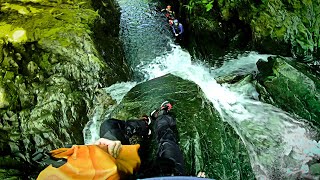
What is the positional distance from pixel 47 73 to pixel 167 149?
3.55 m

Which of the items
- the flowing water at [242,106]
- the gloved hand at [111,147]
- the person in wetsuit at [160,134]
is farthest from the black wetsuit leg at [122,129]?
the flowing water at [242,106]

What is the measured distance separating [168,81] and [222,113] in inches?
56.5

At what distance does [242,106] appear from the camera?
255 inches

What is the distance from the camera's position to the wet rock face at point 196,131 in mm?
4926

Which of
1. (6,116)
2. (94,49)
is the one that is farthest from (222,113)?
(6,116)

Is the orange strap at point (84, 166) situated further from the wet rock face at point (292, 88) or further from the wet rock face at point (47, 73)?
the wet rock face at point (292, 88)

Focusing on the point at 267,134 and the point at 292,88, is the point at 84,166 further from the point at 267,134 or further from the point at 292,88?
the point at 292,88

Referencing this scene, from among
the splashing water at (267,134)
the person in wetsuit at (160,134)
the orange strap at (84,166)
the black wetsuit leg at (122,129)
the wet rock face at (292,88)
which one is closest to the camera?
the orange strap at (84,166)

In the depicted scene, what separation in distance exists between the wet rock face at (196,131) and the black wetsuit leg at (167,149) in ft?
0.72

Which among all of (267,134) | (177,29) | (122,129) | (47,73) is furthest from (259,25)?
(47,73)

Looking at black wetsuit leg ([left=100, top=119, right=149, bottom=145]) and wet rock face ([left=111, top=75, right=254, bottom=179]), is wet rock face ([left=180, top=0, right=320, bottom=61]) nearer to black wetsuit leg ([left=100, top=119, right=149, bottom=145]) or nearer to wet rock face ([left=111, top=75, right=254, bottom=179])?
wet rock face ([left=111, top=75, right=254, bottom=179])

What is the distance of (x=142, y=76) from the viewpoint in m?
8.27

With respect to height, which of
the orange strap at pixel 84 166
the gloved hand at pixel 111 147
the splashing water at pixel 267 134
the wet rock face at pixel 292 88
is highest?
the orange strap at pixel 84 166

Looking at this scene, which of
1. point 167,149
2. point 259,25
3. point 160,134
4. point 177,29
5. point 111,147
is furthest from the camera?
point 177,29
